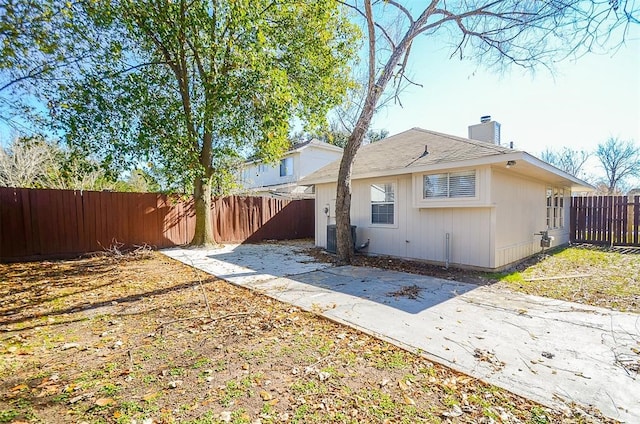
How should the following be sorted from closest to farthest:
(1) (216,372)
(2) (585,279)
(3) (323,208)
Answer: (1) (216,372) < (2) (585,279) < (3) (323,208)

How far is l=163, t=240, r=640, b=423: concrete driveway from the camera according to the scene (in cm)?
246

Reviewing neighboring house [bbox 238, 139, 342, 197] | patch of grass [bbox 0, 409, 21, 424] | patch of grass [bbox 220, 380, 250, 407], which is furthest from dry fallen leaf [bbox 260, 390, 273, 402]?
neighboring house [bbox 238, 139, 342, 197]

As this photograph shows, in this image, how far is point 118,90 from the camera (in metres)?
7.75

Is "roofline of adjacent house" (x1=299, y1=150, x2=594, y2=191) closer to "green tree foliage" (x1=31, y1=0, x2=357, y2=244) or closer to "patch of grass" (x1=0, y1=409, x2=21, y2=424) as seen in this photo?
"green tree foliage" (x1=31, y1=0, x2=357, y2=244)

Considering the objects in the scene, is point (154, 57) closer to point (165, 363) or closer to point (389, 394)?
point (165, 363)

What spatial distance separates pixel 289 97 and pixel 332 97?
110 inches

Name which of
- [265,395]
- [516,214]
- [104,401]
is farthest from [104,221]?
[516,214]

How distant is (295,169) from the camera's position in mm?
19172

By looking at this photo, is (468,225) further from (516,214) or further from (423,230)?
(516,214)

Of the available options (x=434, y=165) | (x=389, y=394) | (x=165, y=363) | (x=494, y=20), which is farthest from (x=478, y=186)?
(x=165, y=363)

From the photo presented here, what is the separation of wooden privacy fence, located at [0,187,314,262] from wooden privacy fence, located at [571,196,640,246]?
13056 millimetres

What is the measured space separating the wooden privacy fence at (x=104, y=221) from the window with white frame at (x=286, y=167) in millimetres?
6367

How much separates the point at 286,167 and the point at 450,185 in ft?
46.9

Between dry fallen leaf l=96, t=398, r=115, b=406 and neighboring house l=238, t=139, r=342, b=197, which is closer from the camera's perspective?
dry fallen leaf l=96, t=398, r=115, b=406
